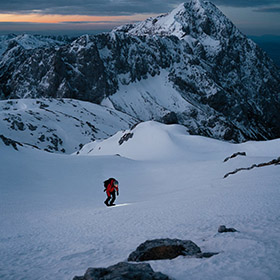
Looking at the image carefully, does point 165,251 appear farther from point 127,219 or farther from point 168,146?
point 168,146

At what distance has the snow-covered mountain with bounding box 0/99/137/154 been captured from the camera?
67500mm

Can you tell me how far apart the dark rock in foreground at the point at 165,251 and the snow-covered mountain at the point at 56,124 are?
54.2 m

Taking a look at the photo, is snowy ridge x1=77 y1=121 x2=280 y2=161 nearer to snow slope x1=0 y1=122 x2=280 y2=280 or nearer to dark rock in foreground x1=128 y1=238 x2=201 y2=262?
snow slope x1=0 y1=122 x2=280 y2=280

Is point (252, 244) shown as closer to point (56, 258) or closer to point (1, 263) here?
Answer: point (56, 258)

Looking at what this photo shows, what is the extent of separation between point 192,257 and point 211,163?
826 inches

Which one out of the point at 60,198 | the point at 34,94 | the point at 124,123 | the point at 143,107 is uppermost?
the point at 34,94

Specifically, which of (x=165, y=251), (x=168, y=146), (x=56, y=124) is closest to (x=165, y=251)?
(x=165, y=251)

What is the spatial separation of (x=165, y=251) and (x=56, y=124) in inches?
2996

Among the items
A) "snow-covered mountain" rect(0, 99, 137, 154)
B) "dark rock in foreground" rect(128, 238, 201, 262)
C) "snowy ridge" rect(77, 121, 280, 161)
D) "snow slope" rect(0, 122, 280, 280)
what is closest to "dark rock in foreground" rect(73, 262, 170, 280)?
"snow slope" rect(0, 122, 280, 280)

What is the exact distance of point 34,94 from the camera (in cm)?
18025

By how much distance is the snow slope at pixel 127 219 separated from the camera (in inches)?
218

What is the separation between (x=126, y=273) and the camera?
4.61 meters

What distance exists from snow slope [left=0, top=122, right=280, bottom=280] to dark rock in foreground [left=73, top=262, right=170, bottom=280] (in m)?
0.42

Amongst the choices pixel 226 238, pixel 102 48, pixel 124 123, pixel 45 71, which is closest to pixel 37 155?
pixel 226 238
